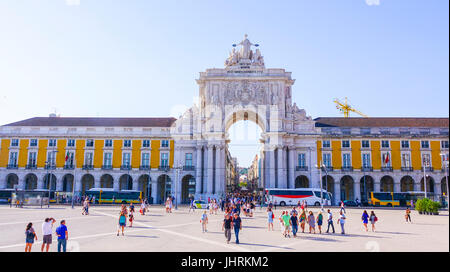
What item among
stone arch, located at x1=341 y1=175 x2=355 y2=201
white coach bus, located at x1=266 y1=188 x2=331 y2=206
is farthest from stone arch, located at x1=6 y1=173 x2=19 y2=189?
stone arch, located at x1=341 y1=175 x2=355 y2=201

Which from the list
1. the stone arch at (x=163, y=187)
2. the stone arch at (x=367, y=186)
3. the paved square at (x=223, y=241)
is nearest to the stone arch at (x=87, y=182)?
the stone arch at (x=163, y=187)

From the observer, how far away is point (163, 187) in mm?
67562

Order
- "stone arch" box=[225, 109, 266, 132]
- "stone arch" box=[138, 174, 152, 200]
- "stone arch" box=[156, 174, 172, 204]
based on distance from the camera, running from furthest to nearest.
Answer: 1. "stone arch" box=[156, 174, 172, 204]
2. "stone arch" box=[138, 174, 152, 200]
3. "stone arch" box=[225, 109, 266, 132]

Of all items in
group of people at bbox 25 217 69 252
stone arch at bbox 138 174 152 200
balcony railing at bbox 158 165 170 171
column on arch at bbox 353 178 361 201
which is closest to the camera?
group of people at bbox 25 217 69 252

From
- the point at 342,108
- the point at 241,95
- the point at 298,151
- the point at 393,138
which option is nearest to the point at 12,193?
the point at 241,95

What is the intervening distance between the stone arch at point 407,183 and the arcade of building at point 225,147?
0.20 metres

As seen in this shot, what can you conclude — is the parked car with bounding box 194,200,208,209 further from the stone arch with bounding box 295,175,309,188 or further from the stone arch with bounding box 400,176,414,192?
the stone arch with bounding box 400,176,414,192

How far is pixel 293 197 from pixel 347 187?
19.2 m

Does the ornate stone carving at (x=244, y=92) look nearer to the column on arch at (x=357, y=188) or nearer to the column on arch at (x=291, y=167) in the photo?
the column on arch at (x=291, y=167)

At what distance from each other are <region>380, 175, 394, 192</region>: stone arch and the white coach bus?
18.5 m

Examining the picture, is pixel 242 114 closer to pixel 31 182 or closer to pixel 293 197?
pixel 293 197

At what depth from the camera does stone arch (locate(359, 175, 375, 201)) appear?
2475 inches

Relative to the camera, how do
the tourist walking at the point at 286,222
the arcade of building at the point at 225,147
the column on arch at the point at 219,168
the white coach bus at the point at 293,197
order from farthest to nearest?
the arcade of building at the point at 225,147 → the column on arch at the point at 219,168 → the white coach bus at the point at 293,197 → the tourist walking at the point at 286,222

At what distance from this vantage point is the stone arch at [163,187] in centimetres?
6511
